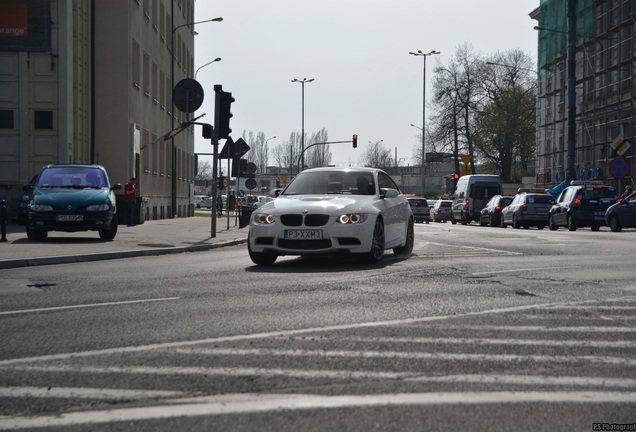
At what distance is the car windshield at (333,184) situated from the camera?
48.2 feet

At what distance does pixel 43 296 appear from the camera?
9484mm

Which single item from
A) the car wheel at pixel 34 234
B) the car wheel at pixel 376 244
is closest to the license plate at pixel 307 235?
the car wheel at pixel 376 244

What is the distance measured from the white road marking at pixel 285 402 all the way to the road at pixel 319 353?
10 millimetres

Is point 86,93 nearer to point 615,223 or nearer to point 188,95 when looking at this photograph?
point 188,95

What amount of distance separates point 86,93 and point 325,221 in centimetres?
2496

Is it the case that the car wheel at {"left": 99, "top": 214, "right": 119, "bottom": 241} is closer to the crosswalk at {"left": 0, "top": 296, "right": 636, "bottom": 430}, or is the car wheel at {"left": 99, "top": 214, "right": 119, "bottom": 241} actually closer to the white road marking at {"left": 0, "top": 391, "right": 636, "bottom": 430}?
the crosswalk at {"left": 0, "top": 296, "right": 636, "bottom": 430}

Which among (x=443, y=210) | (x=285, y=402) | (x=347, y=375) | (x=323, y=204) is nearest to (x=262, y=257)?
(x=323, y=204)

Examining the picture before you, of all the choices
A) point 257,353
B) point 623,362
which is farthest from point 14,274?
point 623,362

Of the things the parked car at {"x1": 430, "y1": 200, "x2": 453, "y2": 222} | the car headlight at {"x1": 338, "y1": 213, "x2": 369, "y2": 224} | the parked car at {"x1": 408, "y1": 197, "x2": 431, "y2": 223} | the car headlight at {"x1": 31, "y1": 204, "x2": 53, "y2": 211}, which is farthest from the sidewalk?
the parked car at {"x1": 430, "y1": 200, "x2": 453, "y2": 222}

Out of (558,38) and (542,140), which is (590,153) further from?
(542,140)

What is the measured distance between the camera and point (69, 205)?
2038 centimetres

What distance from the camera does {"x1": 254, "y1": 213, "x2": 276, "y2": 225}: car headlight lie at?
1335 centimetres

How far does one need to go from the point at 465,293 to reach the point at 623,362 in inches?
151

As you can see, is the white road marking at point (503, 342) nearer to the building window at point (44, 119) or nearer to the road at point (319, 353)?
the road at point (319, 353)
